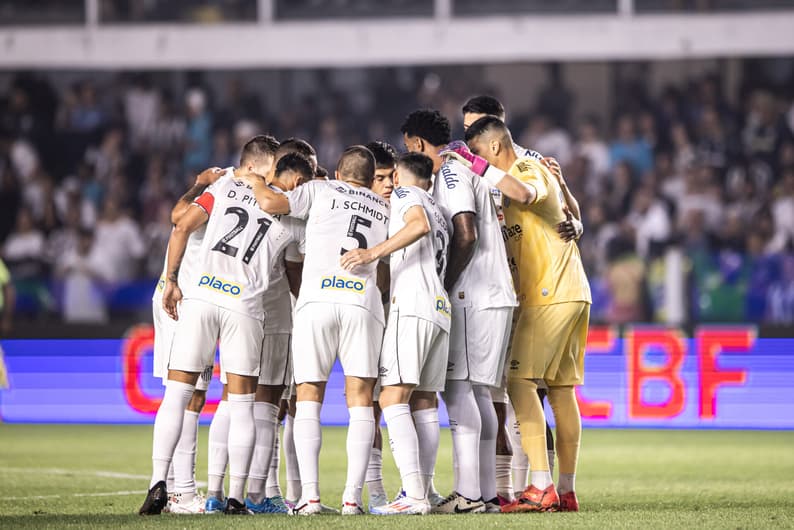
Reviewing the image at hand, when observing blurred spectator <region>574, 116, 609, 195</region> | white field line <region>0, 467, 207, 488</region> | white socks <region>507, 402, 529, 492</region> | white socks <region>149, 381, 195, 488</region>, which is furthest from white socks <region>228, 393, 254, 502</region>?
blurred spectator <region>574, 116, 609, 195</region>

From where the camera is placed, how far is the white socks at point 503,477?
8102 millimetres

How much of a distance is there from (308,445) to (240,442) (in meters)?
0.41

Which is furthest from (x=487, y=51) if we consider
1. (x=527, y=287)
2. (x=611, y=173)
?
(x=527, y=287)

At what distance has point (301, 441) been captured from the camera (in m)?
7.21

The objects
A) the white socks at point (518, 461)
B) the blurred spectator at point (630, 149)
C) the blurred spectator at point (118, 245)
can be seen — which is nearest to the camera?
the white socks at point (518, 461)

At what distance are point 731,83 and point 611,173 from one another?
8.57ft

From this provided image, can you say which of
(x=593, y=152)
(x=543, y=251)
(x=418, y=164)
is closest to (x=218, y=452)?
(x=418, y=164)

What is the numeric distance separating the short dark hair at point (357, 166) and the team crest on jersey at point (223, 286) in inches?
35.1

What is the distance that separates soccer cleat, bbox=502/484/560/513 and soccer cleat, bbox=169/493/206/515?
1770mm

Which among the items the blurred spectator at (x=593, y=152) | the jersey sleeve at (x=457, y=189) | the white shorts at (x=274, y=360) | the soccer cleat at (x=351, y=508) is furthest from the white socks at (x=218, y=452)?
the blurred spectator at (x=593, y=152)

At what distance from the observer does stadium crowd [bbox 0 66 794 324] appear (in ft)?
51.0

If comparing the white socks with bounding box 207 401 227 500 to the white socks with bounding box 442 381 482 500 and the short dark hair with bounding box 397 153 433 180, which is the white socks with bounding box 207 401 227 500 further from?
the short dark hair with bounding box 397 153 433 180

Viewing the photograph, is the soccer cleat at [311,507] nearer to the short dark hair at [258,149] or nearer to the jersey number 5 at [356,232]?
the jersey number 5 at [356,232]

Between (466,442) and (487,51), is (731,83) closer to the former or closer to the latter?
(487,51)
